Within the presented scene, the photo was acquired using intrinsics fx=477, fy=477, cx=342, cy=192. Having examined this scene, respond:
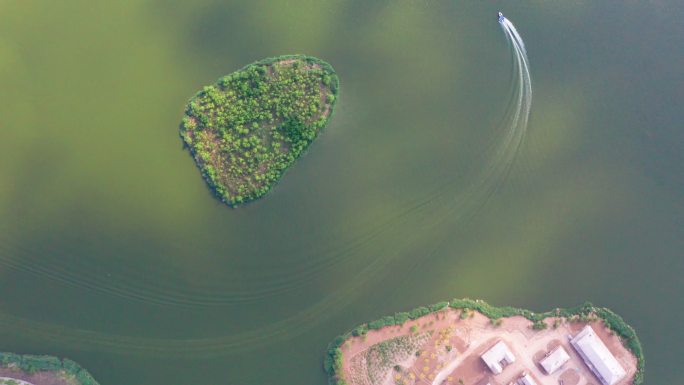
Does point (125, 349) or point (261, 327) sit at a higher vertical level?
point (125, 349)

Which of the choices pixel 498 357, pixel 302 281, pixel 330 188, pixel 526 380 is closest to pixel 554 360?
pixel 526 380

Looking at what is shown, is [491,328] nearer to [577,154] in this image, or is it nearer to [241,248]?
[577,154]

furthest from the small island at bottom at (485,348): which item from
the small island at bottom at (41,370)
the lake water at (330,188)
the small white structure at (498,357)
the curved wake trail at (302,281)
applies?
the small island at bottom at (41,370)

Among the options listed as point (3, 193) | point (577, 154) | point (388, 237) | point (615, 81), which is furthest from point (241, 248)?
point (615, 81)

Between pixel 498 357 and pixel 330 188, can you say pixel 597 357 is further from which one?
pixel 330 188

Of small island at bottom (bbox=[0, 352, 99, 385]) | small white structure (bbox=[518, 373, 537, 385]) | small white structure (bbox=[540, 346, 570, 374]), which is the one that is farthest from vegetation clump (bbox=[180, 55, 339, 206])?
small white structure (bbox=[540, 346, 570, 374])

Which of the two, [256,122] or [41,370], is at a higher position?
[256,122]
